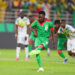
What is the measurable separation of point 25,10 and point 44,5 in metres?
1.38

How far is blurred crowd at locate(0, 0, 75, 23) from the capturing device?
29.9 meters

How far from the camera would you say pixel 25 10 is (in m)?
29.8

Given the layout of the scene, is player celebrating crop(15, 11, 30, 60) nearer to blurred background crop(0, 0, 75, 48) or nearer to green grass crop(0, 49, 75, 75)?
green grass crop(0, 49, 75, 75)

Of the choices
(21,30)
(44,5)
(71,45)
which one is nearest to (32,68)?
(71,45)

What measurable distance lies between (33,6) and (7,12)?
187 centimetres

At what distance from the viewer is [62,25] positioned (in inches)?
702

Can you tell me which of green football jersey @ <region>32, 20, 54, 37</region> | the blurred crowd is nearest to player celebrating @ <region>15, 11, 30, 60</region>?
green football jersey @ <region>32, 20, 54, 37</region>

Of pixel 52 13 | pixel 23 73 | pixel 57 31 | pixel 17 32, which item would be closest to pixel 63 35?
pixel 57 31

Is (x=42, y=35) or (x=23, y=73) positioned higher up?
(x=42, y=35)

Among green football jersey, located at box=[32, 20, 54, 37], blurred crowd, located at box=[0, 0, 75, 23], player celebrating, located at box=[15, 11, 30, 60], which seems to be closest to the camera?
green football jersey, located at box=[32, 20, 54, 37]

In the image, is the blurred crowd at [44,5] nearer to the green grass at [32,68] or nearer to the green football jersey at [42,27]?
the green grass at [32,68]

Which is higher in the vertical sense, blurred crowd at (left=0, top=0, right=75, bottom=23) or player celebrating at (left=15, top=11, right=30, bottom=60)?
blurred crowd at (left=0, top=0, right=75, bottom=23)

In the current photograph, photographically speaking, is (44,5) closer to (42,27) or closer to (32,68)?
(32,68)

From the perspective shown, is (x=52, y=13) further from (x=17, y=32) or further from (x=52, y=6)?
(x=17, y=32)
